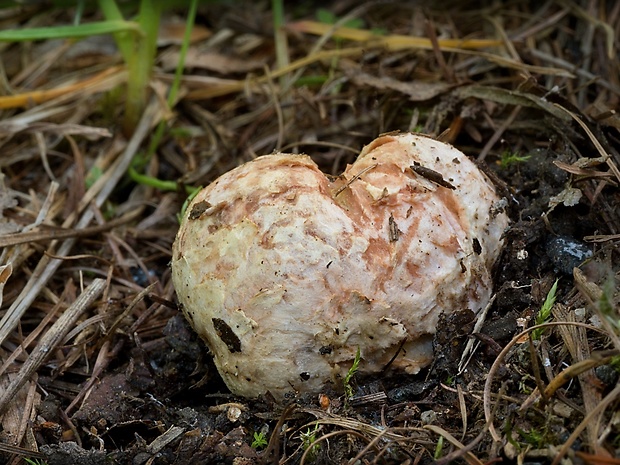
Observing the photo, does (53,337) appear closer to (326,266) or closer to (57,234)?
(57,234)

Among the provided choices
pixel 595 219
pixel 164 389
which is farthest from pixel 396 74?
pixel 164 389

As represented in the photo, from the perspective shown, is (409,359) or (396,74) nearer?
(409,359)

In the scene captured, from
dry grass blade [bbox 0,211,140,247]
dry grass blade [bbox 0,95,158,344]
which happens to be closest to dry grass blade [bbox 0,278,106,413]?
dry grass blade [bbox 0,95,158,344]

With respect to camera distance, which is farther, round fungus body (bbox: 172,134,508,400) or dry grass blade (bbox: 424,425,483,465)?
round fungus body (bbox: 172,134,508,400)

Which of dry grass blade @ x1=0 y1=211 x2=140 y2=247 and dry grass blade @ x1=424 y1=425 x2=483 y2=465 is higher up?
dry grass blade @ x1=0 y1=211 x2=140 y2=247

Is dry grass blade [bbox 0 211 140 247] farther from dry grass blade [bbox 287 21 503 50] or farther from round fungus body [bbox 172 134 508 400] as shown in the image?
dry grass blade [bbox 287 21 503 50]

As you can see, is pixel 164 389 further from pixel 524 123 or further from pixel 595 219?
pixel 524 123

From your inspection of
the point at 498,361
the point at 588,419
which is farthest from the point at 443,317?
the point at 588,419
